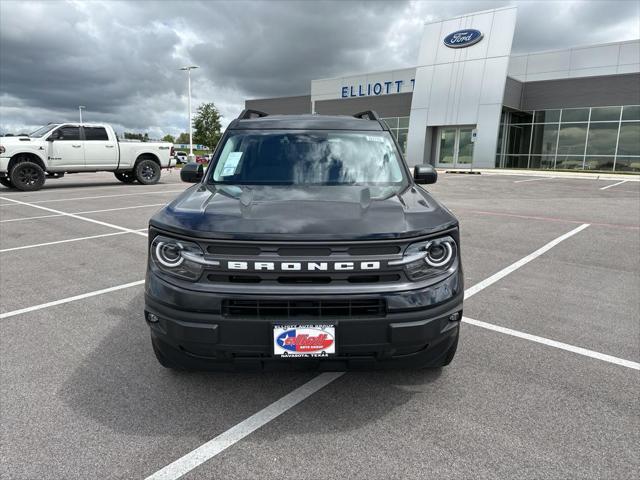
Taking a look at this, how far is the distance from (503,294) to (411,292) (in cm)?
297

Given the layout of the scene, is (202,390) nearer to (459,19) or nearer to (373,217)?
(373,217)

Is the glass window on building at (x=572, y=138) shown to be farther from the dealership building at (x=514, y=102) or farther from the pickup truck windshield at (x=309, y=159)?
the pickup truck windshield at (x=309, y=159)

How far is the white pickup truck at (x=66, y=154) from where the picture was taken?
48.3 ft

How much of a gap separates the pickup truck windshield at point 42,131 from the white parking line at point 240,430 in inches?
627

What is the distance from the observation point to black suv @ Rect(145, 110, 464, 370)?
7.57 ft

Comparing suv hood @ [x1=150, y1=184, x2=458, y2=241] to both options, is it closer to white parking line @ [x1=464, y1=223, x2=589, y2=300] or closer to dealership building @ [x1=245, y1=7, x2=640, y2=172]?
white parking line @ [x1=464, y1=223, x2=589, y2=300]

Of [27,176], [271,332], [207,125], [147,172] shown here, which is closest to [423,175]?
[271,332]

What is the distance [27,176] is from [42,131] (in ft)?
5.36

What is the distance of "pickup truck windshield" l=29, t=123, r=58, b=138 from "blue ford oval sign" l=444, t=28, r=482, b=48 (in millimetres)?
27818

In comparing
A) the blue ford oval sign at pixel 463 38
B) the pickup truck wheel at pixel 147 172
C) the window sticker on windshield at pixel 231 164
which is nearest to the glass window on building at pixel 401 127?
the blue ford oval sign at pixel 463 38

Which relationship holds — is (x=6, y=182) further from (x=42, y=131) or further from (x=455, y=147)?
(x=455, y=147)

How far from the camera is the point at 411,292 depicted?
2359 mm

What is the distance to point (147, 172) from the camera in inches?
706

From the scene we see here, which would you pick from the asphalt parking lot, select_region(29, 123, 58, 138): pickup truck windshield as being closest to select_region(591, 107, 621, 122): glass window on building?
the asphalt parking lot
